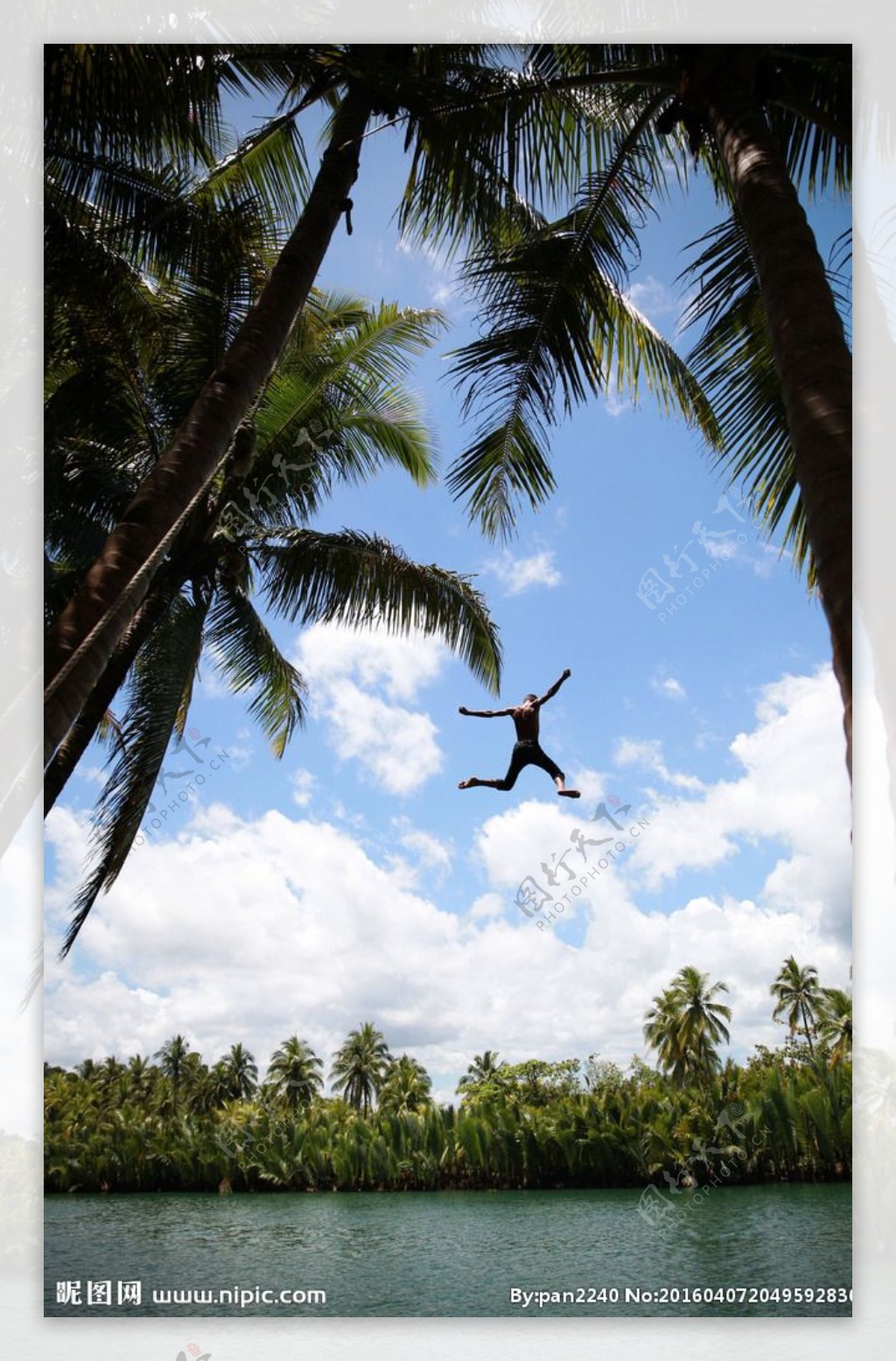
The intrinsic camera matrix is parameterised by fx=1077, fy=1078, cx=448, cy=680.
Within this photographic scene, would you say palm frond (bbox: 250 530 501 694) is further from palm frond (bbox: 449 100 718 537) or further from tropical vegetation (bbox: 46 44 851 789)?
palm frond (bbox: 449 100 718 537)

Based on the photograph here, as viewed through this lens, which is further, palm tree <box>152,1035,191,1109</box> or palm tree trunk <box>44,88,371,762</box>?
palm tree <box>152,1035,191,1109</box>

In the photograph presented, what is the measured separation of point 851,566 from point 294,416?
20.8 ft

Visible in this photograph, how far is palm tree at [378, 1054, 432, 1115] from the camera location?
22.8 metres

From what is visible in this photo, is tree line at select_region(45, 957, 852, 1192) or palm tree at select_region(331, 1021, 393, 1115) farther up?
tree line at select_region(45, 957, 852, 1192)

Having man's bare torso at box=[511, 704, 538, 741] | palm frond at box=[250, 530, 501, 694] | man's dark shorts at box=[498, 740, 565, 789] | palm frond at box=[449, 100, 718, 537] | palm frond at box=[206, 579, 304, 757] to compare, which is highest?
palm frond at box=[449, 100, 718, 537]

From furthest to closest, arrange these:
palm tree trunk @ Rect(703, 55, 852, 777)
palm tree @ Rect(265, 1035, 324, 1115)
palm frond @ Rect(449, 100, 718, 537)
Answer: palm tree @ Rect(265, 1035, 324, 1115) < palm frond @ Rect(449, 100, 718, 537) < palm tree trunk @ Rect(703, 55, 852, 777)

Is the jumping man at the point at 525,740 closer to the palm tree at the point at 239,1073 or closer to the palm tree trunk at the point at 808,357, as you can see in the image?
the palm tree trunk at the point at 808,357

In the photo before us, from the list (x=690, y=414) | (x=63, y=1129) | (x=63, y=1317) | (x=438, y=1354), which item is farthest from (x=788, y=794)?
(x=63, y=1129)

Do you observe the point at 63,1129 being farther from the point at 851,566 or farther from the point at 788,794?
the point at 851,566

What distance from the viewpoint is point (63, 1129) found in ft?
34.2

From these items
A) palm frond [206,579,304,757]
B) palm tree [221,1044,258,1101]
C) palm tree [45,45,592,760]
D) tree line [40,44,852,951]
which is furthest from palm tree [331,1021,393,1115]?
palm tree [45,45,592,760]

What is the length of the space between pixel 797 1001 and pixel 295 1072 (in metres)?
12.8

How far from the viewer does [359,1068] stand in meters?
26.2

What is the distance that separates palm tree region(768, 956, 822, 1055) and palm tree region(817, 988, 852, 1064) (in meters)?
0.09
